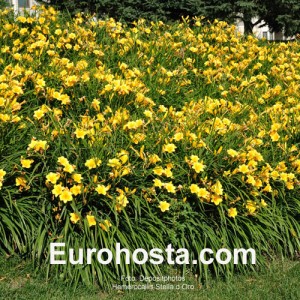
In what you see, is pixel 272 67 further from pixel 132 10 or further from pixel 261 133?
pixel 132 10

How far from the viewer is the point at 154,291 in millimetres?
3631

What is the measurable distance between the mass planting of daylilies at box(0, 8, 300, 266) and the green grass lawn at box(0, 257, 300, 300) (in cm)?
43

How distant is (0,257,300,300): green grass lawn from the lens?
3.45m

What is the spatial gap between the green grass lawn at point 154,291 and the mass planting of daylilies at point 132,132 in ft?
1.42

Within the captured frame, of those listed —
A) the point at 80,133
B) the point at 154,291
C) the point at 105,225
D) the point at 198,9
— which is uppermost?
the point at 198,9

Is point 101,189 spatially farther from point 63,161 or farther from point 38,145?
point 38,145

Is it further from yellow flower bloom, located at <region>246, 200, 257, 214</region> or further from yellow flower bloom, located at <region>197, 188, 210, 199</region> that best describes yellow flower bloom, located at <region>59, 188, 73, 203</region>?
yellow flower bloom, located at <region>246, 200, 257, 214</region>

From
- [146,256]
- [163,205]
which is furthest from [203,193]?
[146,256]

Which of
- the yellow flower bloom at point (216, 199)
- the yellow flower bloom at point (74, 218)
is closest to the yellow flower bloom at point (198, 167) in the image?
the yellow flower bloom at point (216, 199)

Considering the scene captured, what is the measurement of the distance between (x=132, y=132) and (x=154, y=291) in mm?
1199

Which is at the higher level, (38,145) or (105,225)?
(38,145)

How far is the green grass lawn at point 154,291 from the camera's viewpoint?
345cm

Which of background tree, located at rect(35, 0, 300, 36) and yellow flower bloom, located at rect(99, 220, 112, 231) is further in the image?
background tree, located at rect(35, 0, 300, 36)

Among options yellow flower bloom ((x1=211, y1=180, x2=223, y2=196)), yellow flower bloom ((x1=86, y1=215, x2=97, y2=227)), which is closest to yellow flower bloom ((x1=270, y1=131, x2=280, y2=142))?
yellow flower bloom ((x1=211, y1=180, x2=223, y2=196))
